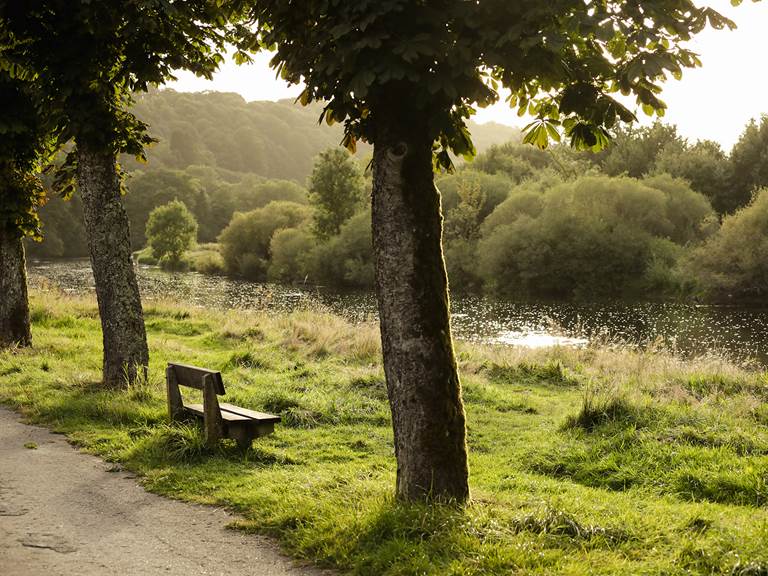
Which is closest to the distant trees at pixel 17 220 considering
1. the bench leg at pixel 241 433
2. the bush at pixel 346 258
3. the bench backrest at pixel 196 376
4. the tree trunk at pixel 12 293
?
the tree trunk at pixel 12 293

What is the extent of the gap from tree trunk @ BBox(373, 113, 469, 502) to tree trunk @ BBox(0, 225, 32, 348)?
36.8 ft

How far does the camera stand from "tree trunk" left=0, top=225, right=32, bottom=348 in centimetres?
1419

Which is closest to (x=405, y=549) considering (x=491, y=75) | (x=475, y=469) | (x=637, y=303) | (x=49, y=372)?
(x=475, y=469)

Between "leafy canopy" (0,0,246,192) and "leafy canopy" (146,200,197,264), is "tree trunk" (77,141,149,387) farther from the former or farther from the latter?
"leafy canopy" (146,200,197,264)

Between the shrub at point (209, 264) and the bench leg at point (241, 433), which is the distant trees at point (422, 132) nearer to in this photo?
the bench leg at point (241, 433)

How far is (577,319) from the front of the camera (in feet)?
106

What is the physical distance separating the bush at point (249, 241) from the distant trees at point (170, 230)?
4595mm

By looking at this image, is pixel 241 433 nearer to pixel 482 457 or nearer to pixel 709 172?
pixel 482 457

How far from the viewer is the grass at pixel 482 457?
16.4 feet

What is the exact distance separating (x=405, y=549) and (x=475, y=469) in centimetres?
316

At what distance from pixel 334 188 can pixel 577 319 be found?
34.5 meters

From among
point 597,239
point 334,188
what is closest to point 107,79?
point 597,239

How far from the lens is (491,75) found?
20.4 ft

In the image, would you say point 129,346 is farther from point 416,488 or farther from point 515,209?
point 515,209
